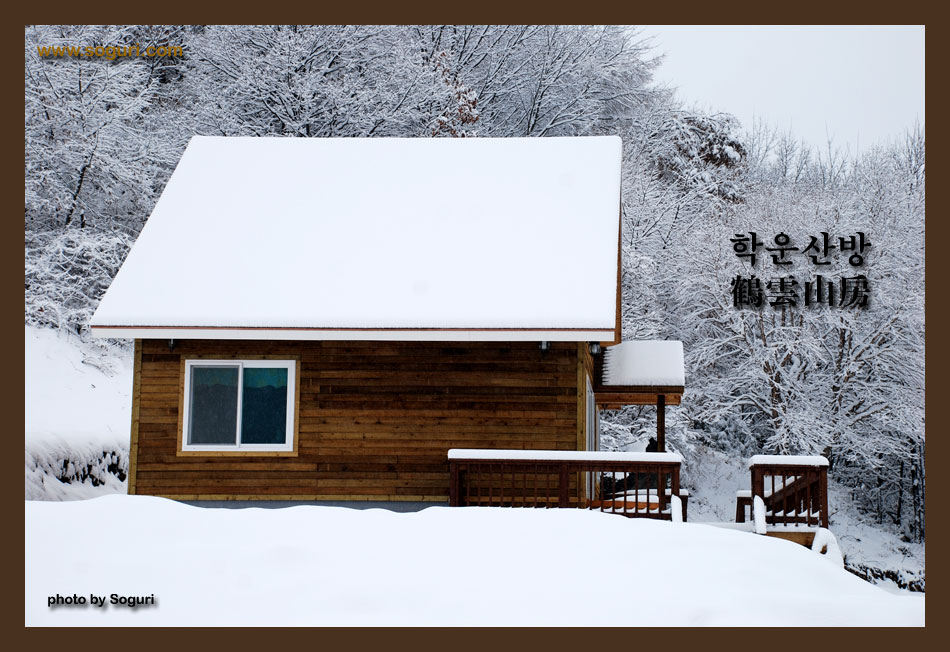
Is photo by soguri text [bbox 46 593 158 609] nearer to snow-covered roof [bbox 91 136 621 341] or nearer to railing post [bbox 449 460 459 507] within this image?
railing post [bbox 449 460 459 507]

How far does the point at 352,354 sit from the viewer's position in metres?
11.3

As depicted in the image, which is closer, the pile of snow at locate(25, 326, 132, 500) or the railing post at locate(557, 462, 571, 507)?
the railing post at locate(557, 462, 571, 507)

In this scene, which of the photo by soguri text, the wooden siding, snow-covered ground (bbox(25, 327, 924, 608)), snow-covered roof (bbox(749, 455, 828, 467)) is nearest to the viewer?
the photo by soguri text

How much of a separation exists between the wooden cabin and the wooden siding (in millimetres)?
16

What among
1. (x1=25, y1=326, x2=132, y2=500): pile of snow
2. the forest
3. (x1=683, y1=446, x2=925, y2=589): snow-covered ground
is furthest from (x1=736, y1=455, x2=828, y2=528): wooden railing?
(x1=25, y1=326, x2=132, y2=500): pile of snow

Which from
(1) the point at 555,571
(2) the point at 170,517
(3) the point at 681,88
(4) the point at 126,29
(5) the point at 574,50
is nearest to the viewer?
(1) the point at 555,571

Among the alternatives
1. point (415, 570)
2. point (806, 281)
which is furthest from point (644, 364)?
point (806, 281)

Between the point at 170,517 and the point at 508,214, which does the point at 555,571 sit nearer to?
the point at 170,517

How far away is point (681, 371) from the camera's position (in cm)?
1277

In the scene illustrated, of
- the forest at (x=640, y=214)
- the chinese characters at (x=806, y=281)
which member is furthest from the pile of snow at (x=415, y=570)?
the chinese characters at (x=806, y=281)

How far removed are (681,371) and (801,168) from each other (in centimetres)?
1639

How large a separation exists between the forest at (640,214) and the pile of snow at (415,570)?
45.3 feet

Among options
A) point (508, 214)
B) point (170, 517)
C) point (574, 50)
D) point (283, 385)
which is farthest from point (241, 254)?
point (574, 50)

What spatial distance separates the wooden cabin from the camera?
35.3 ft
